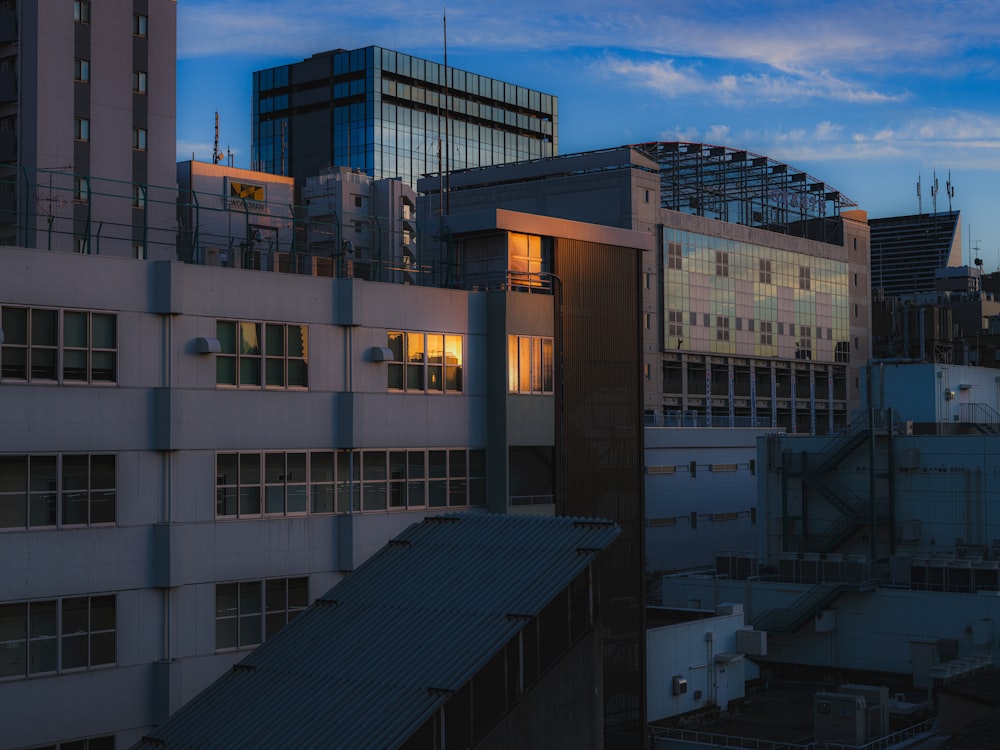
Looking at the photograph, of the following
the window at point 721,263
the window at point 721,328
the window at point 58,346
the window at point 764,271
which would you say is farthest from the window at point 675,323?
the window at point 58,346

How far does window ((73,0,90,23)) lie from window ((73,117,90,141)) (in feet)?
19.8

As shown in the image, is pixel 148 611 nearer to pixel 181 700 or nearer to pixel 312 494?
pixel 181 700

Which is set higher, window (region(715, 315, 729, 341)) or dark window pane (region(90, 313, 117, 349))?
window (region(715, 315, 729, 341))

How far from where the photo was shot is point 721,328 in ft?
340

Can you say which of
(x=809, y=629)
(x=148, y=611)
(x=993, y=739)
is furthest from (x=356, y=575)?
(x=809, y=629)

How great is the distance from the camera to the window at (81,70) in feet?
247

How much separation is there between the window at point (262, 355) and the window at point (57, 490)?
12.0 feet

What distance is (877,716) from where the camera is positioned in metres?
44.1

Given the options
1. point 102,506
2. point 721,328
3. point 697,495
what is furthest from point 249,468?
point 721,328

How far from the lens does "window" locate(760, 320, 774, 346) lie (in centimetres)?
10806

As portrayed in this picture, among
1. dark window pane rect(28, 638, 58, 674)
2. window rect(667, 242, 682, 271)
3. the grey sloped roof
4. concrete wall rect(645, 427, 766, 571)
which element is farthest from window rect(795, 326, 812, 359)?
dark window pane rect(28, 638, 58, 674)

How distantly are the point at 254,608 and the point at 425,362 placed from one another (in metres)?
8.17

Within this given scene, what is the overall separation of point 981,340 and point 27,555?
362 ft

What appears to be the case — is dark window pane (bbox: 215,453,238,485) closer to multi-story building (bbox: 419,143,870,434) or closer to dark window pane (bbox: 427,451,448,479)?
dark window pane (bbox: 427,451,448,479)
